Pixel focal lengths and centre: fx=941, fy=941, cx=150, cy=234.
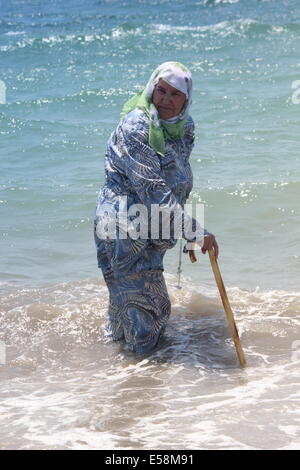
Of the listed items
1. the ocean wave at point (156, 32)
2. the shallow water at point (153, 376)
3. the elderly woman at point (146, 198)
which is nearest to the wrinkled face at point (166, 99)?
the elderly woman at point (146, 198)

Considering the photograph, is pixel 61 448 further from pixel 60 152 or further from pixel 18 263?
pixel 60 152

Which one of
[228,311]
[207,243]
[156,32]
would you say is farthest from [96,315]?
[156,32]

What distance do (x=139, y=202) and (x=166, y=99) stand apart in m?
0.55

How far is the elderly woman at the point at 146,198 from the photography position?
15.6ft

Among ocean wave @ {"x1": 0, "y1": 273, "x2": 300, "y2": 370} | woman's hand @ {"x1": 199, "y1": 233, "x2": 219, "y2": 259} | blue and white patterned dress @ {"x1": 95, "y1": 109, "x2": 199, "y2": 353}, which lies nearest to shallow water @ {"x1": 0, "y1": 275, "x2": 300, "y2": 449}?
ocean wave @ {"x1": 0, "y1": 273, "x2": 300, "y2": 370}

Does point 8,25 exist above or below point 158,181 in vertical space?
below

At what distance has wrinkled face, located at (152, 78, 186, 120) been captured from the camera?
475cm

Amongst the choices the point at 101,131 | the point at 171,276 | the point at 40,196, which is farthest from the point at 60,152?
the point at 171,276

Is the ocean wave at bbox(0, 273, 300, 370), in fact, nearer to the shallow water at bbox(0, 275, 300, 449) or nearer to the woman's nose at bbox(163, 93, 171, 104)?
the shallow water at bbox(0, 275, 300, 449)

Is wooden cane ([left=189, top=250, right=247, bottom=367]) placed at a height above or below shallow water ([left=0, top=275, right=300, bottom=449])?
above

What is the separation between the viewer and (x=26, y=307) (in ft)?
20.6

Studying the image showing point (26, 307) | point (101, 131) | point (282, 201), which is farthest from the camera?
point (101, 131)

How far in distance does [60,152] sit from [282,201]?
322 centimetres

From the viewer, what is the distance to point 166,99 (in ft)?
15.6
